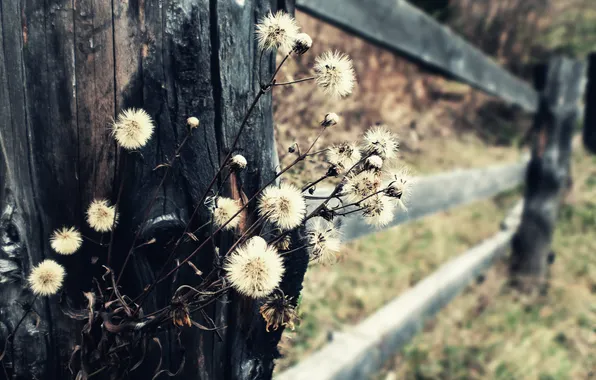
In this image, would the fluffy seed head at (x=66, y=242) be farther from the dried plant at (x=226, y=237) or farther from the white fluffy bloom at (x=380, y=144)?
the white fluffy bloom at (x=380, y=144)

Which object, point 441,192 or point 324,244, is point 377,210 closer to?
point 324,244

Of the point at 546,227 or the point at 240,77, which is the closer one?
the point at 240,77

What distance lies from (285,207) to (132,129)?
303mm

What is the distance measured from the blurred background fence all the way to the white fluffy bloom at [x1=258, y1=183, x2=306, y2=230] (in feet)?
1.42

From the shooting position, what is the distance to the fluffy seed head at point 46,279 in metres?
0.96

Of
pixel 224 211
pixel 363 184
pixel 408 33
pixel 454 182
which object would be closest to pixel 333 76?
pixel 363 184

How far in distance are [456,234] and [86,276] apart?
12.5 feet

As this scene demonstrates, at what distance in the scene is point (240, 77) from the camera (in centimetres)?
105

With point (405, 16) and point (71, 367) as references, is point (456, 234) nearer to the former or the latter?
point (405, 16)

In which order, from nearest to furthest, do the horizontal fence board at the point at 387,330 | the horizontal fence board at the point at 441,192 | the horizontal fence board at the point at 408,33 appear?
the horizontal fence board at the point at 408,33 → the horizontal fence board at the point at 441,192 → the horizontal fence board at the point at 387,330

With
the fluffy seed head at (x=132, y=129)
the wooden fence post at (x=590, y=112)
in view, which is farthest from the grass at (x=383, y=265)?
the wooden fence post at (x=590, y=112)

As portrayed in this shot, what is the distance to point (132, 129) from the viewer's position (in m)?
0.91

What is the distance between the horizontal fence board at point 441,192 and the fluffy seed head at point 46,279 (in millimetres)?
638

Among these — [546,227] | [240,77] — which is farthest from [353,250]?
[240,77]
